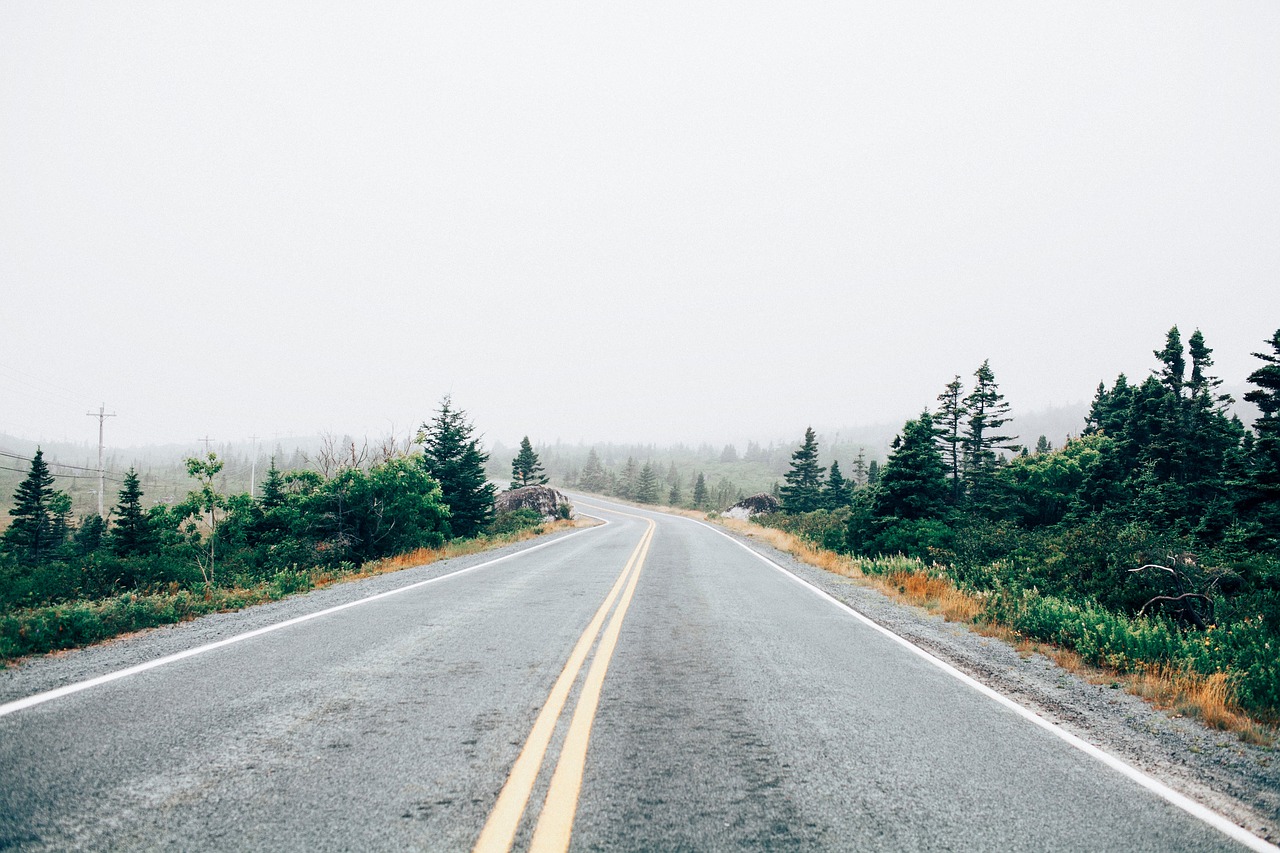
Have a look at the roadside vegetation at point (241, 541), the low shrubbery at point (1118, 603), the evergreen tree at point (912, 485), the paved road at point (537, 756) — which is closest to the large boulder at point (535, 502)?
the roadside vegetation at point (241, 541)

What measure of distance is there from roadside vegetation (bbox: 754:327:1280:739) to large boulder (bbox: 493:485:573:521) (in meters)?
14.6

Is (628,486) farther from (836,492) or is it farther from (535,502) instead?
(535,502)

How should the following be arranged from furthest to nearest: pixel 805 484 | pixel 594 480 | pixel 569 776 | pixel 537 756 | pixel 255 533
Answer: pixel 594 480 → pixel 805 484 → pixel 255 533 → pixel 537 756 → pixel 569 776

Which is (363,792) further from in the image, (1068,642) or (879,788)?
(1068,642)

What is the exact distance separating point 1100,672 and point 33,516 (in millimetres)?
53496

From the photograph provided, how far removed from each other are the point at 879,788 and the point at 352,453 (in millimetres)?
22626

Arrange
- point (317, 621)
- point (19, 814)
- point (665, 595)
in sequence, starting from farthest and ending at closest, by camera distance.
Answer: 1. point (665, 595)
2. point (317, 621)
3. point (19, 814)


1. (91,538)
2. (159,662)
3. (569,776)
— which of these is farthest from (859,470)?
(569,776)

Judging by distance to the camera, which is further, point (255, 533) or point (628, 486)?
point (628, 486)

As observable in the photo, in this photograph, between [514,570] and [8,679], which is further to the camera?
[514,570]

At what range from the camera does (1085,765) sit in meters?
3.61

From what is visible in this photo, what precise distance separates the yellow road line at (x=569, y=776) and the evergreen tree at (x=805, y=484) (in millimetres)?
47154

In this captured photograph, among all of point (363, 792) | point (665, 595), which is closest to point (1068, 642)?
point (665, 595)

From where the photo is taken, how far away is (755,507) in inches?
1959
